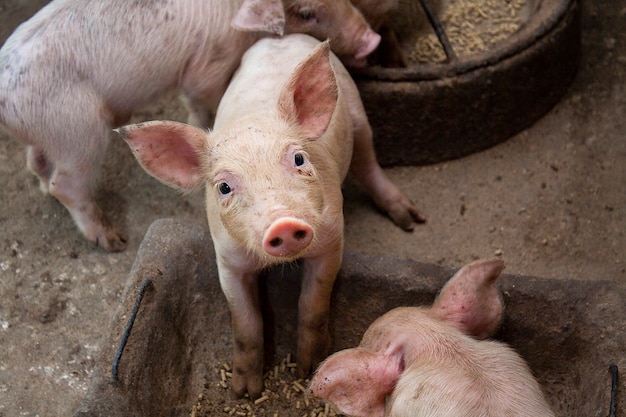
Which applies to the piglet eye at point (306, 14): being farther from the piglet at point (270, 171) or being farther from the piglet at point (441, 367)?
the piglet at point (441, 367)

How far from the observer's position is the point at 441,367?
2.24 metres

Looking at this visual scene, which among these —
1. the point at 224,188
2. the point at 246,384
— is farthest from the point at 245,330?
the point at 224,188

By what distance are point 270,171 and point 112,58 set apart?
4.79ft

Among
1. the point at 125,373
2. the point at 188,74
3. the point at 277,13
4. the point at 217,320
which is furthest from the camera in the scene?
the point at 188,74

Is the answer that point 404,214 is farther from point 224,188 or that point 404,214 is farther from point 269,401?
point 224,188

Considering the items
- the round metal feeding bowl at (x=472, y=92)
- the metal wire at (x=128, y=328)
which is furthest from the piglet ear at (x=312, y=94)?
the round metal feeding bowl at (x=472, y=92)

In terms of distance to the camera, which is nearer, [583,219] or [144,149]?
[144,149]

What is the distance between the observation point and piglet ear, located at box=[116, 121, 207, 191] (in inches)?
93.0

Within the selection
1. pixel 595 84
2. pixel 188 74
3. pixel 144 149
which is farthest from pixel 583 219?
pixel 144 149

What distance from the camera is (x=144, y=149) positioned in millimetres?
2414

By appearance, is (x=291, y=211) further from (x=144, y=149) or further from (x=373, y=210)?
(x=373, y=210)

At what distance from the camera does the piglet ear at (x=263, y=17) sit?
3217 mm

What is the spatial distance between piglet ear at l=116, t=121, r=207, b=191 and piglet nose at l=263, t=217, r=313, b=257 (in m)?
0.59

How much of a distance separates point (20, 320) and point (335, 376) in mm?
1753
